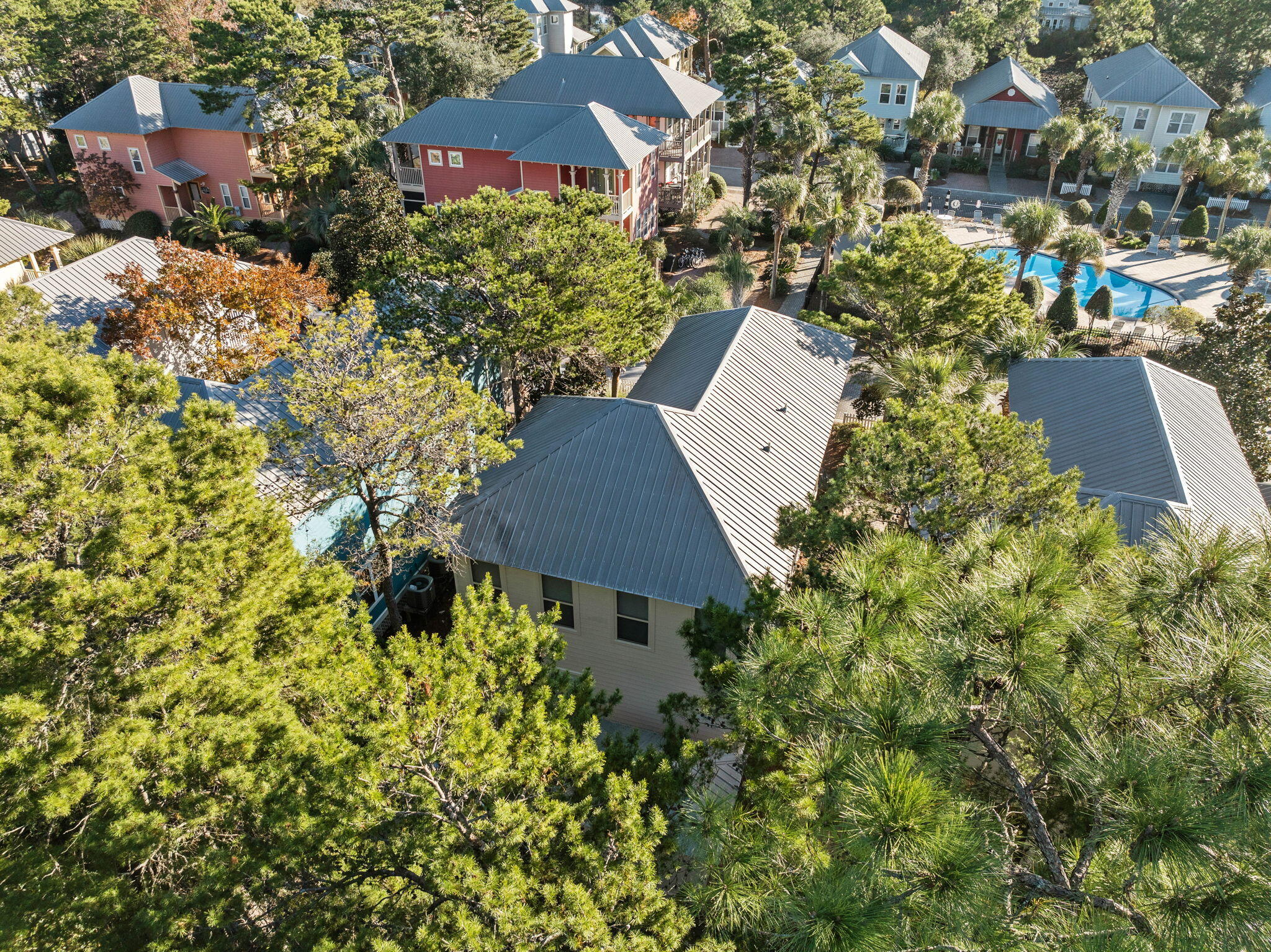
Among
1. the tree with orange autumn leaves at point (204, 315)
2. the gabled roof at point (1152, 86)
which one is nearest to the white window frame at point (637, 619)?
the tree with orange autumn leaves at point (204, 315)

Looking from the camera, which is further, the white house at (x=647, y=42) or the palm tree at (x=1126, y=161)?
the white house at (x=647, y=42)

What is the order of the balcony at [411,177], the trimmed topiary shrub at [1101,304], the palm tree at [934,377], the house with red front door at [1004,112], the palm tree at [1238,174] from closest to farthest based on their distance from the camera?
the palm tree at [934,377]
the trimmed topiary shrub at [1101,304]
the balcony at [411,177]
the palm tree at [1238,174]
the house with red front door at [1004,112]

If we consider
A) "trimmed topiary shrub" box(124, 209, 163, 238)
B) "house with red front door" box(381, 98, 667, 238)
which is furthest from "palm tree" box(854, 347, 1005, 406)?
"trimmed topiary shrub" box(124, 209, 163, 238)

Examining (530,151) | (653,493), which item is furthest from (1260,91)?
(653,493)

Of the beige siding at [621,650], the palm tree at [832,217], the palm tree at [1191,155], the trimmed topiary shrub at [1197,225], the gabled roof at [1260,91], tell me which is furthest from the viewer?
the gabled roof at [1260,91]

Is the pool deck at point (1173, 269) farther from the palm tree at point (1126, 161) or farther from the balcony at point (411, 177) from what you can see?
the balcony at point (411, 177)

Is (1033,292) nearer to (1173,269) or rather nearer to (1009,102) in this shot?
(1173,269)

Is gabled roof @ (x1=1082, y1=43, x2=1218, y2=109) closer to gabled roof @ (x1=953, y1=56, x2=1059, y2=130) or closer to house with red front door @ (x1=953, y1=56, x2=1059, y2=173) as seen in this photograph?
gabled roof @ (x1=953, y1=56, x2=1059, y2=130)
